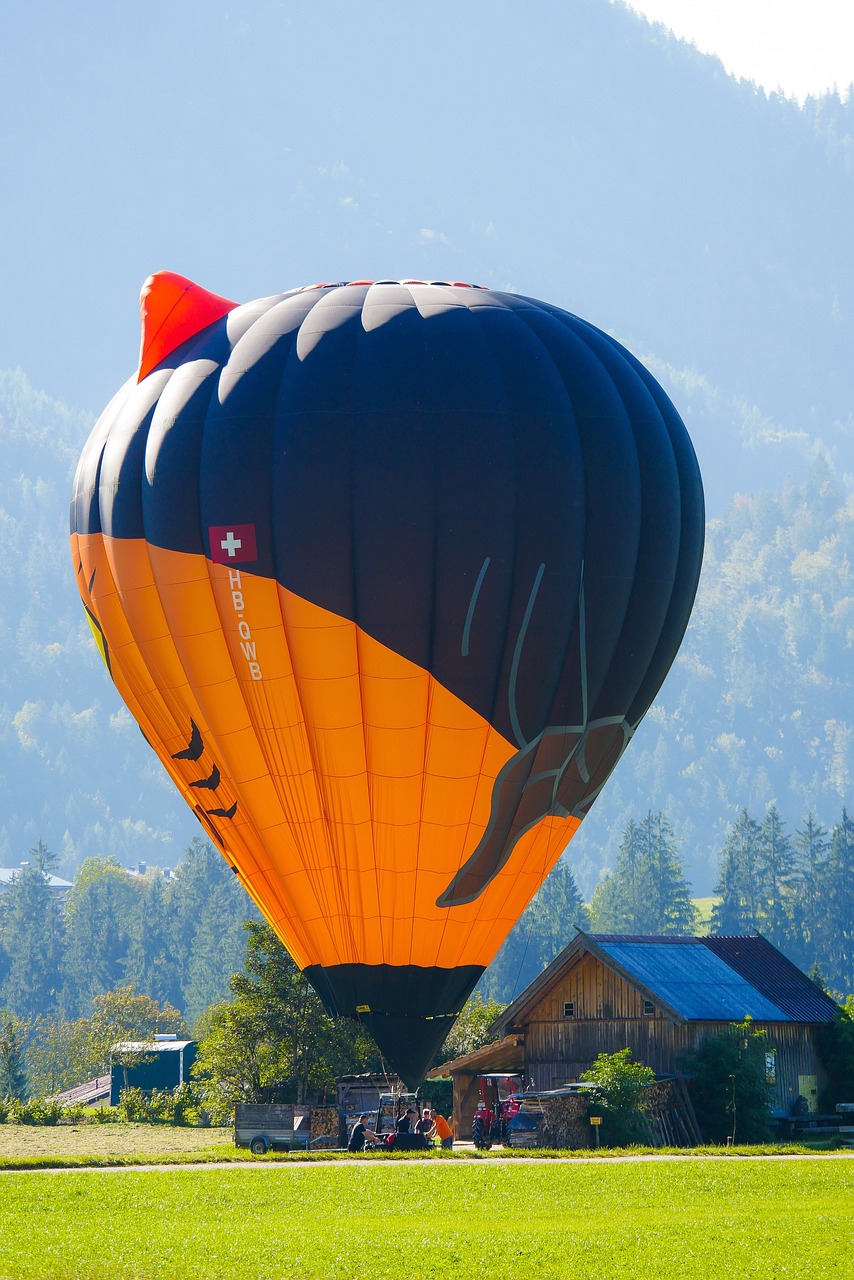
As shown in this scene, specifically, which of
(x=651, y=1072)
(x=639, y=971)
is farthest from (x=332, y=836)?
(x=639, y=971)

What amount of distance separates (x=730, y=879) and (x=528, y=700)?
528 ft

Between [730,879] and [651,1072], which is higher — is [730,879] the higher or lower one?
the higher one

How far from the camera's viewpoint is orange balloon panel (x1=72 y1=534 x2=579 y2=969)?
25047 mm

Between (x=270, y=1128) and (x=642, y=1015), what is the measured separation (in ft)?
33.7

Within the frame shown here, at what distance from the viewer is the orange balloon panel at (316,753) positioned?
82.2 feet

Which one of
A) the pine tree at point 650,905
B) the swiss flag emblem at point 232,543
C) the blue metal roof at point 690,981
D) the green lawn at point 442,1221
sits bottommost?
the green lawn at point 442,1221

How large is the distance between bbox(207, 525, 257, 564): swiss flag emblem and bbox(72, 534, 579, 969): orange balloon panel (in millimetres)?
225

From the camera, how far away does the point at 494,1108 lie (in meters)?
45.5

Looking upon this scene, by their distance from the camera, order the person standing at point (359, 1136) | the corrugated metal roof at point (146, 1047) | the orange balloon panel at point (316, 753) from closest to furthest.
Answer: the orange balloon panel at point (316, 753) → the person standing at point (359, 1136) → the corrugated metal roof at point (146, 1047)

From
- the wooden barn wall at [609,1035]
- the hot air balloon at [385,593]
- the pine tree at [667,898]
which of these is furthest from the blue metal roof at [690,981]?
the pine tree at [667,898]

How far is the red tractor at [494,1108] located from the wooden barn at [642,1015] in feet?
1.69

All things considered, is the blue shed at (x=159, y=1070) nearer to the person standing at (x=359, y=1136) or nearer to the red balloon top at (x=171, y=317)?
the person standing at (x=359, y=1136)

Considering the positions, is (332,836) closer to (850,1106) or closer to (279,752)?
(279,752)

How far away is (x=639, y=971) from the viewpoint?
152 ft
